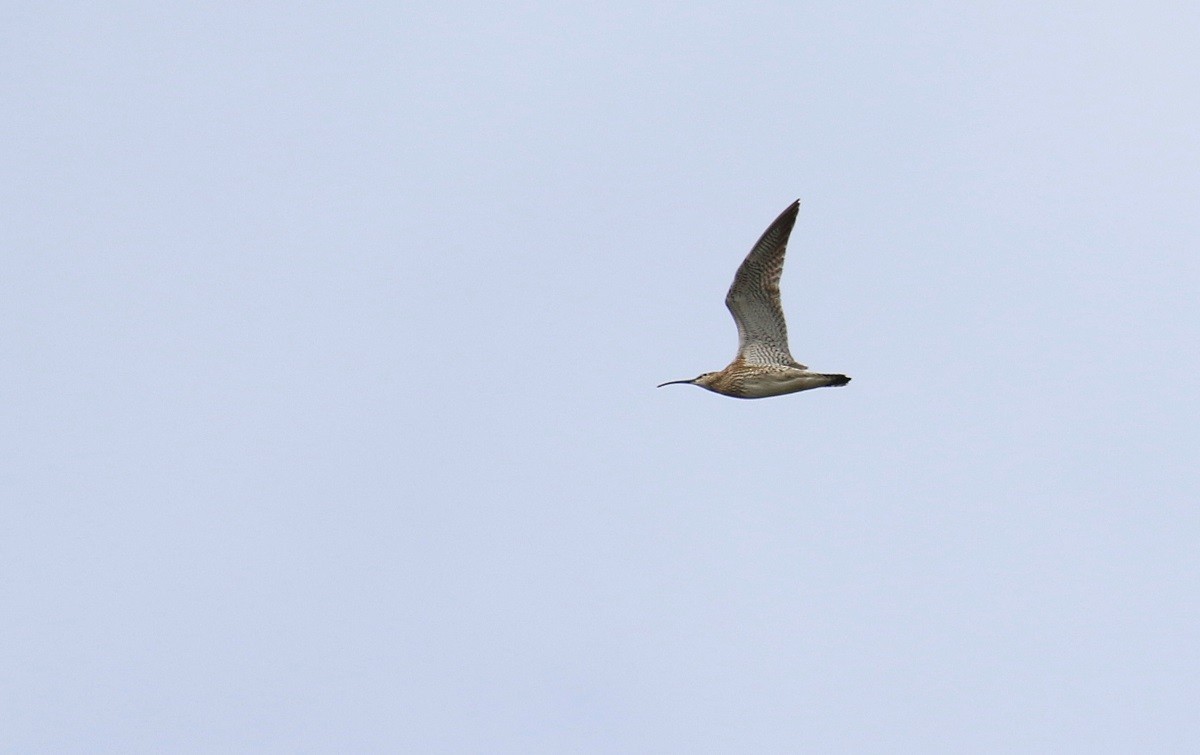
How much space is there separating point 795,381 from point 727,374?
1945 mm

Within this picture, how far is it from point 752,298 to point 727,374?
1775 millimetres

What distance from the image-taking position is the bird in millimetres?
27969

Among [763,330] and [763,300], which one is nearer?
[763,300]

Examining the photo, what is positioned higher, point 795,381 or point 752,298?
point 752,298

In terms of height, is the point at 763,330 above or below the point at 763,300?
below

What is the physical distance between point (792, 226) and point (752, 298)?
1.66m

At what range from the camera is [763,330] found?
1136 inches

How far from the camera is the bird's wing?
28.0 metres

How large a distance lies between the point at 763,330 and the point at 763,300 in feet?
2.38

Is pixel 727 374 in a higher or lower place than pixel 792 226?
lower

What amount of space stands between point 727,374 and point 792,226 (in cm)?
338

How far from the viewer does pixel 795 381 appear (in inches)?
1091

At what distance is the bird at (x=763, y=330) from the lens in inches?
1101

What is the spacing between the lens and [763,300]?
28453 mm
